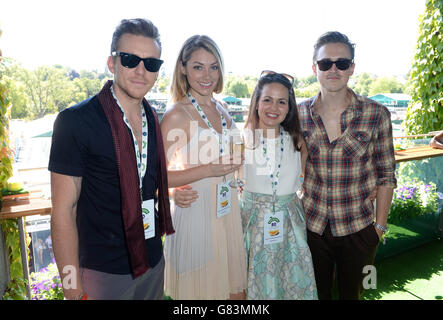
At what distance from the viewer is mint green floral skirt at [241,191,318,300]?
183cm

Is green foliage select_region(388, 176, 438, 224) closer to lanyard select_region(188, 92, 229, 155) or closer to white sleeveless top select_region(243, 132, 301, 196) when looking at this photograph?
white sleeveless top select_region(243, 132, 301, 196)

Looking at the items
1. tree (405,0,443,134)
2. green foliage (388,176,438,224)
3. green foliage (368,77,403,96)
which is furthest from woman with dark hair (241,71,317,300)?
green foliage (368,77,403,96)

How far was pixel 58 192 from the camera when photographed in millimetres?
1121

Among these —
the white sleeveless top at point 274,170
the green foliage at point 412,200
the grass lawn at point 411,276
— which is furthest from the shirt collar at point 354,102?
the green foliage at point 412,200

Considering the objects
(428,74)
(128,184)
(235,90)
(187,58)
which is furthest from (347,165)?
(428,74)

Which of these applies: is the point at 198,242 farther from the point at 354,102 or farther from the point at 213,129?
the point at 354,102

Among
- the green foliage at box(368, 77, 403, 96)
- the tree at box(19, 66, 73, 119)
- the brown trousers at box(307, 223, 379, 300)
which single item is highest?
the green foliage at box(368, 77, 403, 96)

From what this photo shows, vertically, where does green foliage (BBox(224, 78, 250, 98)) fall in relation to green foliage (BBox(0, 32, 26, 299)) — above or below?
above

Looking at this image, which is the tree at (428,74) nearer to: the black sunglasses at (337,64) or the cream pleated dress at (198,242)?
the black sunglasses at (337,64)

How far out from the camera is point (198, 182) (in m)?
1.67

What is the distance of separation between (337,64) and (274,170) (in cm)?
73

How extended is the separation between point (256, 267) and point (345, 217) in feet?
2.04
